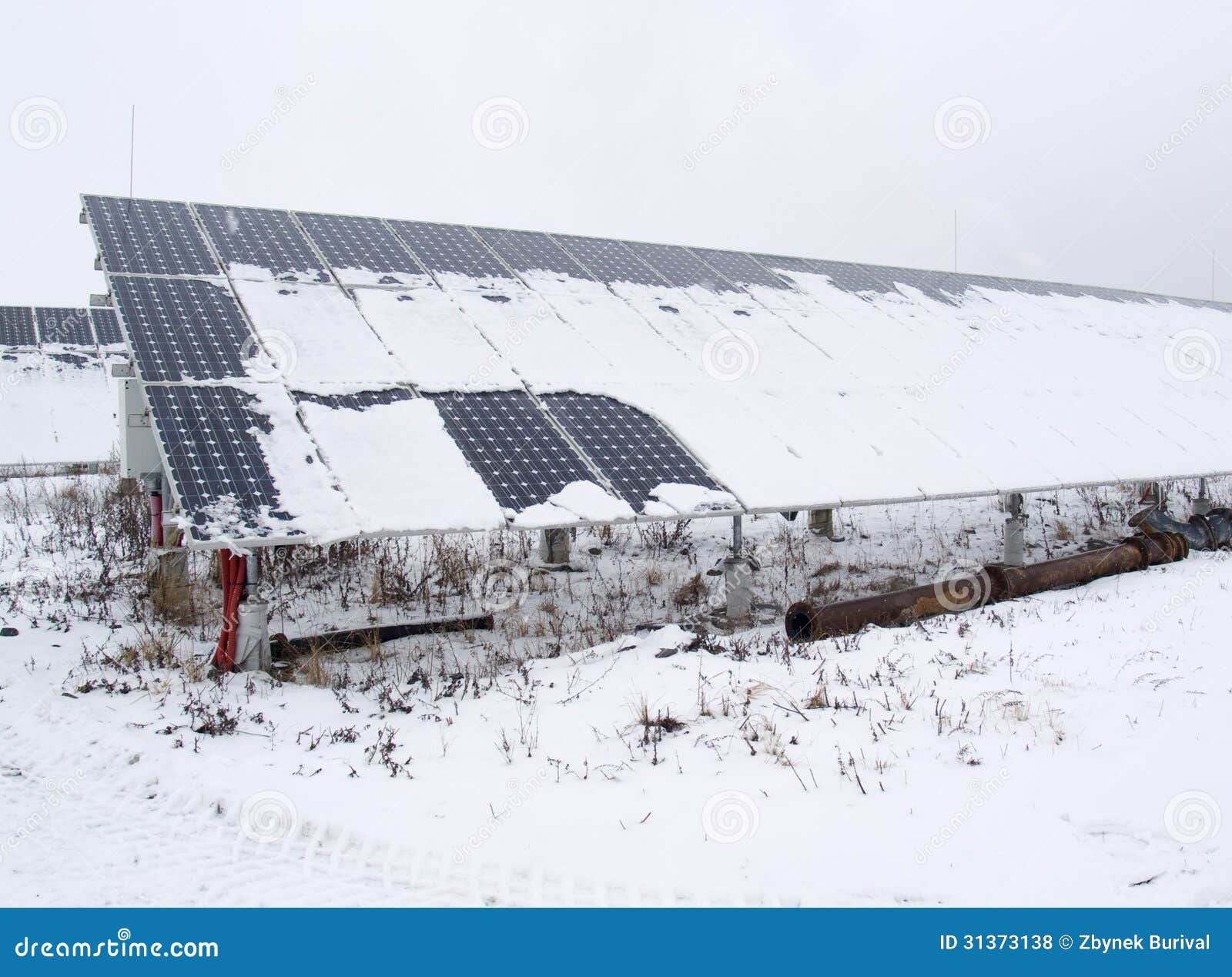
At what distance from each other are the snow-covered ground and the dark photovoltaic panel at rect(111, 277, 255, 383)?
8.85ft

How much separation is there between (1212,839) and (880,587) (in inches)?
306

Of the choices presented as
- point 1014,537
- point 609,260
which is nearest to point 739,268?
point 609,260

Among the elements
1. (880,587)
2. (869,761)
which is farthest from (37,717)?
(880,587)

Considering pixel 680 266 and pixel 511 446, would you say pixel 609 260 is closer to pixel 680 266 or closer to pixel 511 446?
pixel 680 266

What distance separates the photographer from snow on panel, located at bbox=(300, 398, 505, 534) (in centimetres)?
777

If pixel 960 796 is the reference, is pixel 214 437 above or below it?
above

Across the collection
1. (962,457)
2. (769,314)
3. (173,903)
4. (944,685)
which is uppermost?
(769,314)

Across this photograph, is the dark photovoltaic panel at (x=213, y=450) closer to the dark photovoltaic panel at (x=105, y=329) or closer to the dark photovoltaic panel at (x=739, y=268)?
the dark photovoltaic panel at (x=739, y=268)

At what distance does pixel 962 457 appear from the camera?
1139 cm

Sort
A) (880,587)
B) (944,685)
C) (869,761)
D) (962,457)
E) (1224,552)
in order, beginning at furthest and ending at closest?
(1224,552)
(880,587)
(962,457)
(944,685)
(869,761)

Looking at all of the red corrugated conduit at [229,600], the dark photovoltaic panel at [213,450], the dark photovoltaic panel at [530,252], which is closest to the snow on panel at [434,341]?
the dark photovoltaic panel at [213,450]

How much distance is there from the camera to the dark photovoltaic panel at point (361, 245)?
11.9 m

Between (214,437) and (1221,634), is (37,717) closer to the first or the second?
(214,437)

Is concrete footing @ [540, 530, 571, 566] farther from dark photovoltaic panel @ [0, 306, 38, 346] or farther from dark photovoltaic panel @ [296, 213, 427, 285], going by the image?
dark photovoltaic panel @ [0, 306, 38, 346]
